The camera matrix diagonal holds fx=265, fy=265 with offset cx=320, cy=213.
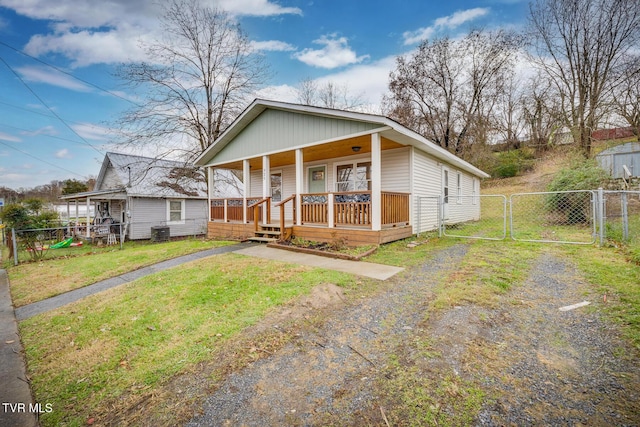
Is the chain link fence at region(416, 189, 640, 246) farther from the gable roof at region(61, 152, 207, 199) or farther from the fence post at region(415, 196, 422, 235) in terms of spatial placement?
the gable roof at region(61, 152, 207, 199)

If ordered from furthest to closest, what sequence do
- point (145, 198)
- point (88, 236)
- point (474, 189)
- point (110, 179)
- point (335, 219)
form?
point (110, 179) → point (474, 189) → point (145, 198) → point (88, 236) → point (335, 219)

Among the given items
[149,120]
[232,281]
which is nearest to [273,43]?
[149,120]

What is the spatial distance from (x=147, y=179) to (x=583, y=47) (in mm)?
26236

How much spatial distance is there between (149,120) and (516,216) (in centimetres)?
1897

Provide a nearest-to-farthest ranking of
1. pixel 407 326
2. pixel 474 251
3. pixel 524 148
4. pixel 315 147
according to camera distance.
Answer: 1. pixel 407 326
2. pixel 474 251
3. pixel 315 147
4. pixel 524 148

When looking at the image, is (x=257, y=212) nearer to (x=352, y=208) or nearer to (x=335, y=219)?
(x=335, y=219)

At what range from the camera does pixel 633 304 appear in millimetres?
3135

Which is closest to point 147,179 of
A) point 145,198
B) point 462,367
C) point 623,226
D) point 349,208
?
point 145,198

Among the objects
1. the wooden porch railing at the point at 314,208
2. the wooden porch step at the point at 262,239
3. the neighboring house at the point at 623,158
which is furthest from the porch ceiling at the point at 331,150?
the neighboring house at the point at 623,158

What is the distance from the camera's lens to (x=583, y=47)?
14.5m

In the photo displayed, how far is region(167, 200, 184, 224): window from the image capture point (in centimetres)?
1691

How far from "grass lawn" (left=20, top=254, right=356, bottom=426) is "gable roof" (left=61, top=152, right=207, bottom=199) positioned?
37.5ft

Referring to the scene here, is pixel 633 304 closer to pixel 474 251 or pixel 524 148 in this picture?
pixel 474 251

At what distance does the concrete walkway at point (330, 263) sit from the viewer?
5086mm
